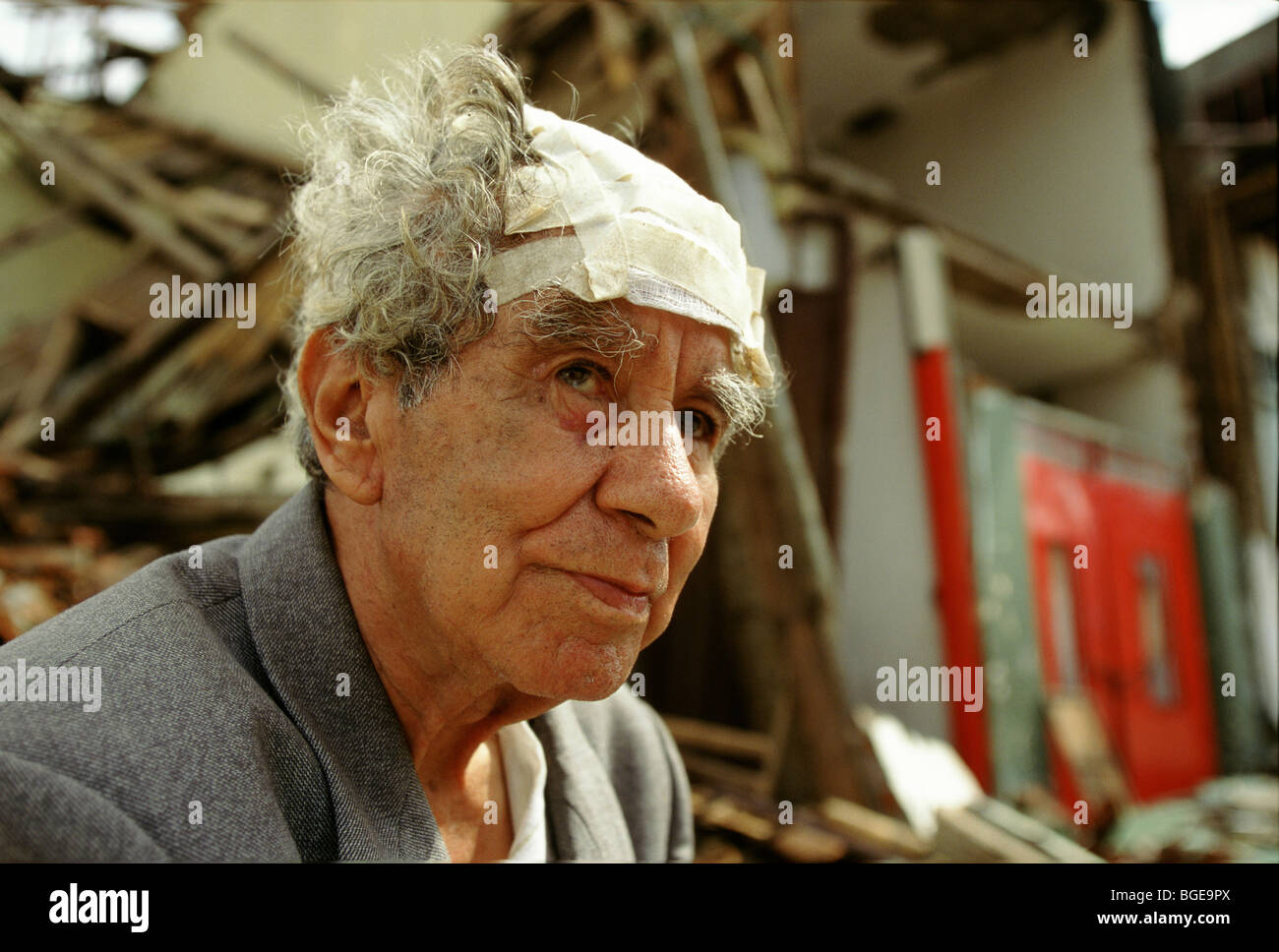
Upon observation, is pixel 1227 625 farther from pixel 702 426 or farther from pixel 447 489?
pixel 447 489

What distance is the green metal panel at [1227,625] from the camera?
7285mm

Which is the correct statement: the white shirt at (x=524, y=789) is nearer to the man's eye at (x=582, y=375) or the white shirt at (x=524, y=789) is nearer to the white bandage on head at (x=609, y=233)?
the man's eye at (x=582, y=375)

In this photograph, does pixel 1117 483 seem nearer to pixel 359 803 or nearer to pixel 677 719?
pixel 677 719

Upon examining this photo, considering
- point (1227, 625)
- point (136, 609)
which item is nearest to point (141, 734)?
point (136, 609)

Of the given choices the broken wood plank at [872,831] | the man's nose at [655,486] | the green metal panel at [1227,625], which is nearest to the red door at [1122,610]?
the green metal panel at [1227,625]

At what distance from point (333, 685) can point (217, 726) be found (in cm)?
17

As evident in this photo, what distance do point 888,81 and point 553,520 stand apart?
736cm

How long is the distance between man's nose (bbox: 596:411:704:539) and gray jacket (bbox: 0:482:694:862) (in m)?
0.42

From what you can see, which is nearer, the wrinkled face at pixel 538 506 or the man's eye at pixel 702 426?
the wrinkled face at pixel 538 506

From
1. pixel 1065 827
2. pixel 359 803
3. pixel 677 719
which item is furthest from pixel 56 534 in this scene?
pixel 1065 827

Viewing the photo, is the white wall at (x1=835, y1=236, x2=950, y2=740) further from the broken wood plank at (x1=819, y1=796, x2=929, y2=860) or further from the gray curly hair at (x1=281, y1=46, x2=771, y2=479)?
the gray curly hair at (x1=281, y1=46, x2=771, y2=479)

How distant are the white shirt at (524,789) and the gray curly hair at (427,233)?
22.2 inches

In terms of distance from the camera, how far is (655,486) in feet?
3.59
